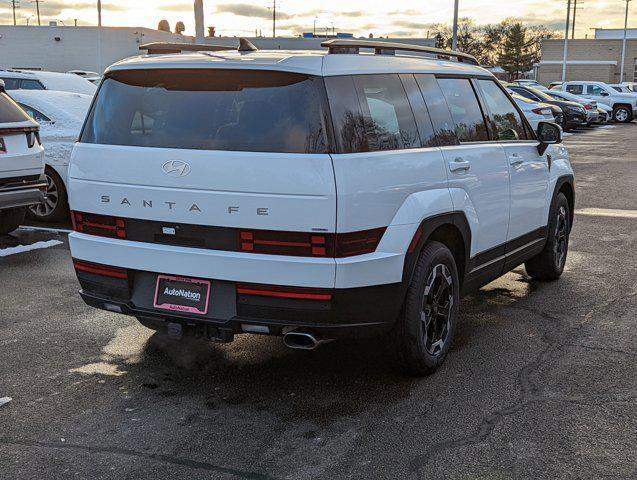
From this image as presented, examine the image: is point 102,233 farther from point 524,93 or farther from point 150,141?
point 524,93

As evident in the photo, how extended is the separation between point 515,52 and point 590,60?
16.5m

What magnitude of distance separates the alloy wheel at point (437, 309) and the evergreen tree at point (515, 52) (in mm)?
103411

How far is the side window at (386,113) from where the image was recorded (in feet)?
14.4

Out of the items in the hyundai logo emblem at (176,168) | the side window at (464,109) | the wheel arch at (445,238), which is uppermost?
the side window at (464,109)

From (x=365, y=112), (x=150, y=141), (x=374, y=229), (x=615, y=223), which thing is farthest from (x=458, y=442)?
(x=615, y=223)

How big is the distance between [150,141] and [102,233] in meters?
0.63

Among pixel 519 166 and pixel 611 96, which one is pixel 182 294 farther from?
pixel 611 96

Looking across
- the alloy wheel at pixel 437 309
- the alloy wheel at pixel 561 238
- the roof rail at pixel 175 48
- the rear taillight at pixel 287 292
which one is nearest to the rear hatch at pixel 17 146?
the roof rail at pixel 175 48

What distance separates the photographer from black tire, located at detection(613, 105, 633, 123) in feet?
132

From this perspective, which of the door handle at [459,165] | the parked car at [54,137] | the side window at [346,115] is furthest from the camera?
the parked car at [54,137]

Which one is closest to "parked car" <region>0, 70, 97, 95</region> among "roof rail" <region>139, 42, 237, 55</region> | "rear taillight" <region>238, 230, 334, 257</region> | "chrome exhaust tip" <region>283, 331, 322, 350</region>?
"roof rail" <region>139, 42, 237, 55</region>

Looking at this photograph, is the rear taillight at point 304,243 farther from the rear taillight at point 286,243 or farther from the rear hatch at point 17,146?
the rear hatch at point 17,146

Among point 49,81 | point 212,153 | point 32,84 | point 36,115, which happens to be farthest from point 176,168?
point 32,84

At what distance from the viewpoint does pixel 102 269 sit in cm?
462
